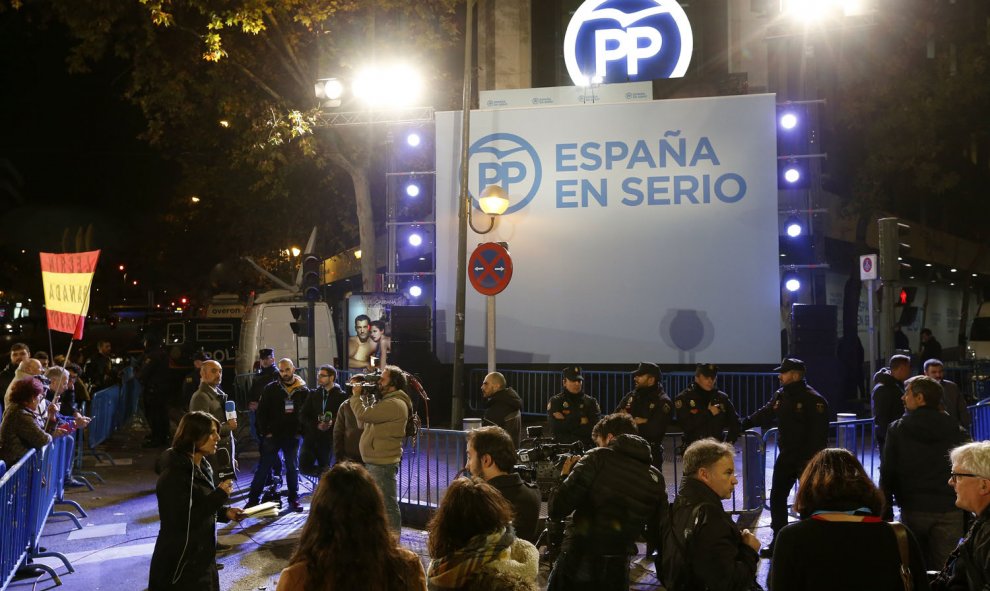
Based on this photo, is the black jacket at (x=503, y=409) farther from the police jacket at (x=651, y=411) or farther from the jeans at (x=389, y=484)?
the jeans at (x=389, y=484)

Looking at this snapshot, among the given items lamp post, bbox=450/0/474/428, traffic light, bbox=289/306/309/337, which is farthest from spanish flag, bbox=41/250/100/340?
lamp post, bbox=450/0/474/428

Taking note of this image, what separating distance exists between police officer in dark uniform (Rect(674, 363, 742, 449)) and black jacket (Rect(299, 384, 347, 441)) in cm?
403

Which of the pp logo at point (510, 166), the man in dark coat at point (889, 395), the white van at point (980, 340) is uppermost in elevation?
the pp logo at point (510, 166)

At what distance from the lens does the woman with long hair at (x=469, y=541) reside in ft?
10.8

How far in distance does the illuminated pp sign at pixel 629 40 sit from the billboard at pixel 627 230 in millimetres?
1193

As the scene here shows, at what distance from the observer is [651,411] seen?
889 centimetres

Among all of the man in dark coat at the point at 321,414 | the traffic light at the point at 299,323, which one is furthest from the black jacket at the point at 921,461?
the traffic light at the point at 299,323

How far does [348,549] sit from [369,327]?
15.7m

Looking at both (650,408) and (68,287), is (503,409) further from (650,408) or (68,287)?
(68,287)

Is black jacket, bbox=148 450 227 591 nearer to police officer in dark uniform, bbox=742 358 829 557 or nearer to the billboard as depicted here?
police officer in dark uniform, bbox=742 358 829 557

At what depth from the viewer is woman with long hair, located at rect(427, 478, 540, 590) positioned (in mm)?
3289

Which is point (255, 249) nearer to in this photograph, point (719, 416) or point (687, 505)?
point (719, 416)

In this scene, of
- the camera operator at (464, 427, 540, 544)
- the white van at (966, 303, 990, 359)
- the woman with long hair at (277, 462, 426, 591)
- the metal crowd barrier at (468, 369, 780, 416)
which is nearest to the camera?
the woman with long hair at (277, 462, 426, 591)

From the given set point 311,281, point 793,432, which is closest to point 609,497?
point 793,432
